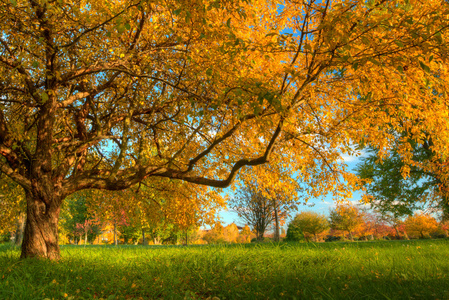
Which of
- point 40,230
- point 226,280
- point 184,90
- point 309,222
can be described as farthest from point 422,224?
point 40,230

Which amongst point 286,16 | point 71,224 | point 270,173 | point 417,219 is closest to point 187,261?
point 270,173

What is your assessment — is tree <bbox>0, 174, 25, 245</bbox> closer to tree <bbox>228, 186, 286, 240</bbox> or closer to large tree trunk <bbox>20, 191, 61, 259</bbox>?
large tree trunk <bbox>20, 191, 61, 259</bbox>

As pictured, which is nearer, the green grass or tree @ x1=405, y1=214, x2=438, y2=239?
the green grass

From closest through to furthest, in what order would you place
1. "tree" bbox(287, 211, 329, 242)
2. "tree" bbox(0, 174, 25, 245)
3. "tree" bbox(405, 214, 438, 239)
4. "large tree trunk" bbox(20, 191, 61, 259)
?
1. "large tree trunk" bbox(20, 191, 61, 259)
2. "tree" bbox(0, 174, 25, 245)
3. "tree" bbox(405, 214, 438, 239)
4. "tree" bbox(287, 211, 329, 242)

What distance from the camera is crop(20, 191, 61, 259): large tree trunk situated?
6.20 m

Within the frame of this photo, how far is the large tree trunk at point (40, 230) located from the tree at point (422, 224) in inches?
1449

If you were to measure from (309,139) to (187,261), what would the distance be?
5.01 metres

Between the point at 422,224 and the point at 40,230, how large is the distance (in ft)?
127

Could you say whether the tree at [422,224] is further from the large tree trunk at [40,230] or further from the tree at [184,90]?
the large tree trunk at [40,230]

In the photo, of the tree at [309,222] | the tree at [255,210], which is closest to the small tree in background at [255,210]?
the tree at [255,210]

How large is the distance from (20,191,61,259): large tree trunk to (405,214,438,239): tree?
36817mm

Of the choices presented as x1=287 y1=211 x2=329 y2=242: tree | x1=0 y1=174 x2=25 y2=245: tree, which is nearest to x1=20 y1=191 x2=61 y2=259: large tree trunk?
x1=0 y1=174 x2=25 y2=245: tree

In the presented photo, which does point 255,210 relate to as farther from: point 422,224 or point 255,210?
point 422,224

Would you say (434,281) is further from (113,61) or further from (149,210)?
(149,210)
